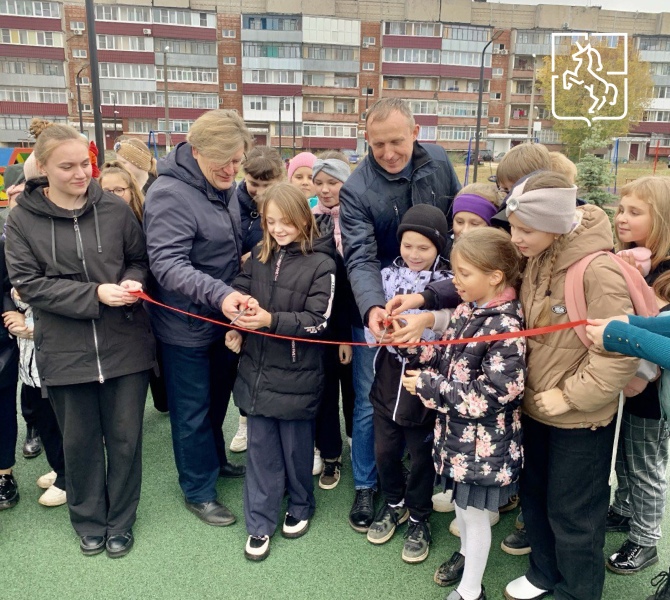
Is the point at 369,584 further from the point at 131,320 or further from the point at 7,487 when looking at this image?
the point at 7,487

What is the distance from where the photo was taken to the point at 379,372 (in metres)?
2.93

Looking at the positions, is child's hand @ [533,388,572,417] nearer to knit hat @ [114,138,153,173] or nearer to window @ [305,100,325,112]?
knit hat @ [114,138,153,173]

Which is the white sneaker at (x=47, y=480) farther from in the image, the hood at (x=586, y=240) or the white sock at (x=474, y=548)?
the hood at (x=586, y=240)

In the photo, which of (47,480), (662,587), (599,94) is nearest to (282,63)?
(599,94)

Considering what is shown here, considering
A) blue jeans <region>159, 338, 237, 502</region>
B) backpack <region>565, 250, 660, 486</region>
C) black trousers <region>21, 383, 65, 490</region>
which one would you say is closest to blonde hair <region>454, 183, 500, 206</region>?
backpack <region>565, 250, 660, 486</region>

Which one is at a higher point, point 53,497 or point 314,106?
point 314,106

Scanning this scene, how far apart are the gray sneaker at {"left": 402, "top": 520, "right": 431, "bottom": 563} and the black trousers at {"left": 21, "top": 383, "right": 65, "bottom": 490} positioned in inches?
79.2

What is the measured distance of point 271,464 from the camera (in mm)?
3018

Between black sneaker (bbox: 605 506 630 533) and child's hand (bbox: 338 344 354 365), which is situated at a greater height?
child's hand (bbox: 338 344 354 365)

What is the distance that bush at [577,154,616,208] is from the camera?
41.3 ft

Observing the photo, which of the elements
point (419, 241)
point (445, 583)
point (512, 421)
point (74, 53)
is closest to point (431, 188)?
point (419, 241)

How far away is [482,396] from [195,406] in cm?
163

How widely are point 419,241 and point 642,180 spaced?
3.52ft

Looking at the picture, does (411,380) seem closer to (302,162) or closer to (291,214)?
(291,214)
